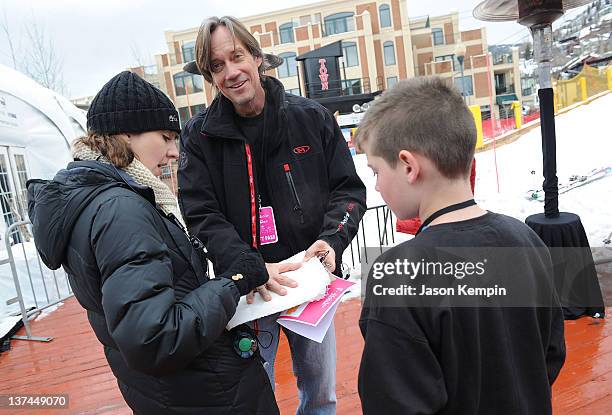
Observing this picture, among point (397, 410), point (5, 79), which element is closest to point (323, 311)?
point (397, 410)

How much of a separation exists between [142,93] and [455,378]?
1.23m

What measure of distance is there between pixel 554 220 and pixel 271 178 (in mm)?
2970

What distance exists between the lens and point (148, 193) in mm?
1337

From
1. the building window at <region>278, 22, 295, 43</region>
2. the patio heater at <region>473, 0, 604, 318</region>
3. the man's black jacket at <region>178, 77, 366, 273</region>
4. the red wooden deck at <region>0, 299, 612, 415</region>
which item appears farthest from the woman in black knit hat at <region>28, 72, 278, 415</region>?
the building window at <region>278, 22, 295, 43</region>

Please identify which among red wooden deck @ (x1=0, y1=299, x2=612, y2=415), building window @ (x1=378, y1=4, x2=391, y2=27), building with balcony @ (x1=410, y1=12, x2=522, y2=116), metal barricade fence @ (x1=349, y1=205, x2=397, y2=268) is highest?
building window @ (x1=378, y1=4, x2=391, y2=27)

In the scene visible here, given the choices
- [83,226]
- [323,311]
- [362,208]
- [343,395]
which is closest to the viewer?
[83,226]

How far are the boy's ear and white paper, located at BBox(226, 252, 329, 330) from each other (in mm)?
624

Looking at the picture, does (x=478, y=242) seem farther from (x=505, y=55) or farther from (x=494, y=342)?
(x=505, y=55)

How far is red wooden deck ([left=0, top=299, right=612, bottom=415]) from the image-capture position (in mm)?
2752

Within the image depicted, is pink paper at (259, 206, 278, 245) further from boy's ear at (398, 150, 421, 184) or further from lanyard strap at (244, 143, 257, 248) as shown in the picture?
boy's ear at (398, 150, 421, 184)

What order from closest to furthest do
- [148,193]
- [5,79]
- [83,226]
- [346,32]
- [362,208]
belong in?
[83,226]
[148,193]
[362,208]
[5,79]
[346,32]

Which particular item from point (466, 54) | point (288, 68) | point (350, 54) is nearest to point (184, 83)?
point (288, 68)

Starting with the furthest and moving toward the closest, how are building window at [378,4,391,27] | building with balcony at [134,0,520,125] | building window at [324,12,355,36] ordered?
building window at [324,12,355,36]
building window at [378,4,391,27]
building with balcony at [134,0,520,125]

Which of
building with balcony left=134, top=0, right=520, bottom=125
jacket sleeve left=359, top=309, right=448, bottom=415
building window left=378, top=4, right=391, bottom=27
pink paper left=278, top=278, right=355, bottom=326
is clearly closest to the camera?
jacket sleeve left=359, top=309, right=448, bottom=415
